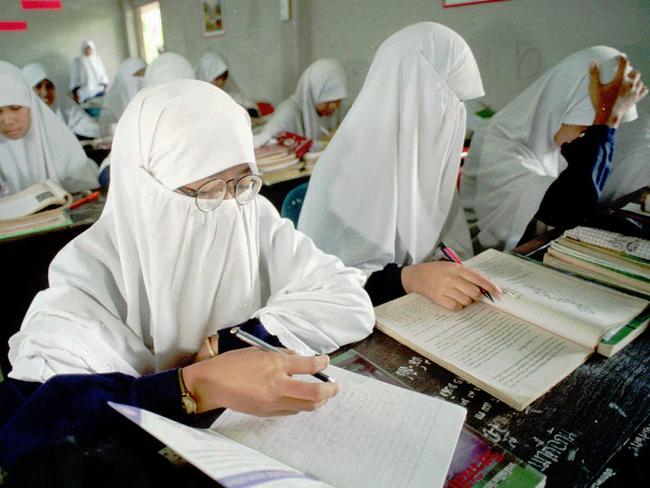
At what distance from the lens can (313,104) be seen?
4.05m

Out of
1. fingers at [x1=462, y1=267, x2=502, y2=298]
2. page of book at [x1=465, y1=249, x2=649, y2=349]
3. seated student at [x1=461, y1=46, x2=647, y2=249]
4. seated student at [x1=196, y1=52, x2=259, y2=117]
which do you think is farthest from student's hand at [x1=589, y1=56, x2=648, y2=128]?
seated student at [x1=196, y1=52, x2=259, y2=117]

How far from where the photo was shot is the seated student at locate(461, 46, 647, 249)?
162 cm

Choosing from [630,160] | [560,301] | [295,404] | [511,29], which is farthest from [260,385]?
[511,29]

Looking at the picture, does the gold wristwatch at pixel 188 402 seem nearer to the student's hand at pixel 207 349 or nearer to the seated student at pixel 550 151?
the student's hand at pixel 207 349

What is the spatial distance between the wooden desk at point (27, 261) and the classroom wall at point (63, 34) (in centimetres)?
119

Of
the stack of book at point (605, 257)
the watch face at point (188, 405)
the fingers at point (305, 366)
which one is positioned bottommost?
the watch face at point (188, 405)

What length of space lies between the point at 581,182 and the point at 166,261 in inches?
58.8

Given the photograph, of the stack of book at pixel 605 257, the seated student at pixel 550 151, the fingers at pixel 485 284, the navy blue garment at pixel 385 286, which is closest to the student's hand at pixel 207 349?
the navy blue garment at pixel 385 286

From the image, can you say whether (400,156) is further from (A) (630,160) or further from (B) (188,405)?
(A) (630,160)

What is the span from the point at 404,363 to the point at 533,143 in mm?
1573

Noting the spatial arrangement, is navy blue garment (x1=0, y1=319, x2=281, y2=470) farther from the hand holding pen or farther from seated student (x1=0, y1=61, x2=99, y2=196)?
seated student (x1=0, y1=61, x2=99, y2=196)

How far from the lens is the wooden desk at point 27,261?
1.89 m

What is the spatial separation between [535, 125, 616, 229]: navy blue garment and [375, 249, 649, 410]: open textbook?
628 mm

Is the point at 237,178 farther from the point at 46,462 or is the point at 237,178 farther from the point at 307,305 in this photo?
the point at 46,462
